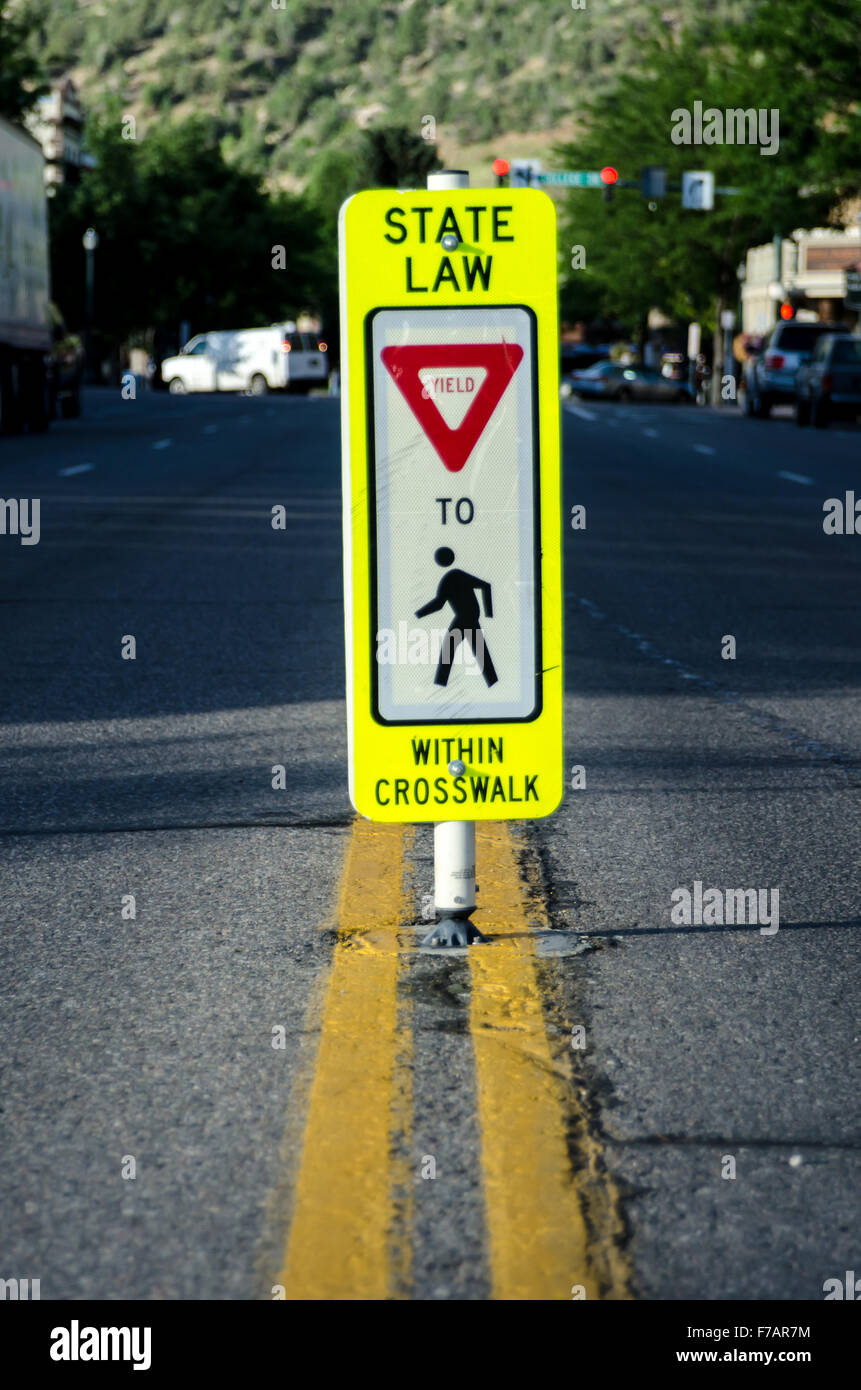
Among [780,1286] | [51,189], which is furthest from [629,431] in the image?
[51,189]

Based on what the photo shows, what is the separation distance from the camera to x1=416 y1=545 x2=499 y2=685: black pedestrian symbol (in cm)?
428

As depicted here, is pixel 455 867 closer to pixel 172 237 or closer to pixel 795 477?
pixel 795 477

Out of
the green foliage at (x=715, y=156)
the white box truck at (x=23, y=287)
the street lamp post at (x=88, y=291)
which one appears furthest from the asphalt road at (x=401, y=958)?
the street lamp post at (x=88, y=291)

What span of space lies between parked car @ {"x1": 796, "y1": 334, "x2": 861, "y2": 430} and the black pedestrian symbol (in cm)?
3389

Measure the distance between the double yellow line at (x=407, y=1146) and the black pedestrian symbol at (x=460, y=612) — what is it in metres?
0.65

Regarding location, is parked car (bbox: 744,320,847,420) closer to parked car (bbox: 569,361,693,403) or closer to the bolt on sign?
parked car (bbox: 569,361,693,403)

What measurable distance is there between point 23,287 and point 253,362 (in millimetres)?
37925

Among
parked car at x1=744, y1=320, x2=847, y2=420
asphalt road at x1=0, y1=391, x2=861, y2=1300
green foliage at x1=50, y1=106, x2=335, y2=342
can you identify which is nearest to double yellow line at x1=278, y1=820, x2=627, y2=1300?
asphalt road at x1=0, y1=391, x2=861, y2=1300

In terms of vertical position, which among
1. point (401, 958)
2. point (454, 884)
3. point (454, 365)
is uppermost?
point (454, 365)

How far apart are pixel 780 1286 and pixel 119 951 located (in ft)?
6.83

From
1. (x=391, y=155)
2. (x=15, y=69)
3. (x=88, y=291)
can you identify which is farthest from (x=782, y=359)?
(x=391, y=155)

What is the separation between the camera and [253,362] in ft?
224

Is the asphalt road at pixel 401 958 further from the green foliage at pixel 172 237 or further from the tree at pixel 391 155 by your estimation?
the tree at pixel 391 155
